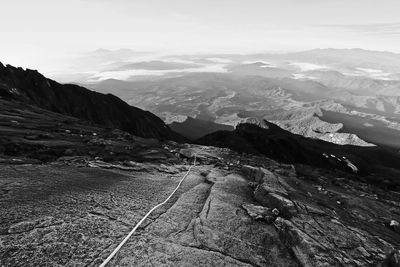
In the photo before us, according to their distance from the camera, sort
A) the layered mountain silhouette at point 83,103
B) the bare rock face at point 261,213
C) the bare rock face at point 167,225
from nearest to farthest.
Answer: the bare rock face at point 167,225, the bare rock face at point 261,213, the layered mountain silhouette at point 83,103

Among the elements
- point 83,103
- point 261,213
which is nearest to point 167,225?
point 261,213

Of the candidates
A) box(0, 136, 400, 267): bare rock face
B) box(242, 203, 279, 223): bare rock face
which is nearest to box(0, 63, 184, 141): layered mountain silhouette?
box(0, 136, 400, 267): bare rock face

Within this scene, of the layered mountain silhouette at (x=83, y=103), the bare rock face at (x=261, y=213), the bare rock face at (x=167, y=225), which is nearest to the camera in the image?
the bare rock face at (x=167, y=225)

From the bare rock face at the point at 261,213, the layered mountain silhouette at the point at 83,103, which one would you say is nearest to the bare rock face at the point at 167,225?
the bare rock face at the point at 261,213

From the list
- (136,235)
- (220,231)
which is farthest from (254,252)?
(136,235)

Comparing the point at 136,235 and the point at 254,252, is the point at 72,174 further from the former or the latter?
the point at 254,252

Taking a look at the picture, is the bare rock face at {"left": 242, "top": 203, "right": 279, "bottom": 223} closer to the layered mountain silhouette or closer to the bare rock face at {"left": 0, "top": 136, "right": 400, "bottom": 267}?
the bare rock face at {"left": 0, "top": 136, "right": 400, "bottom": 267}

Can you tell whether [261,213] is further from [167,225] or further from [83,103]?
[83,103]

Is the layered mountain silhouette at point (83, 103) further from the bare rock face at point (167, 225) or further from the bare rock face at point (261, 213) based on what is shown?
the bare rock face at point (261, 213)

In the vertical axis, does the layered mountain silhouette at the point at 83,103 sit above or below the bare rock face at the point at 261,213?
below
